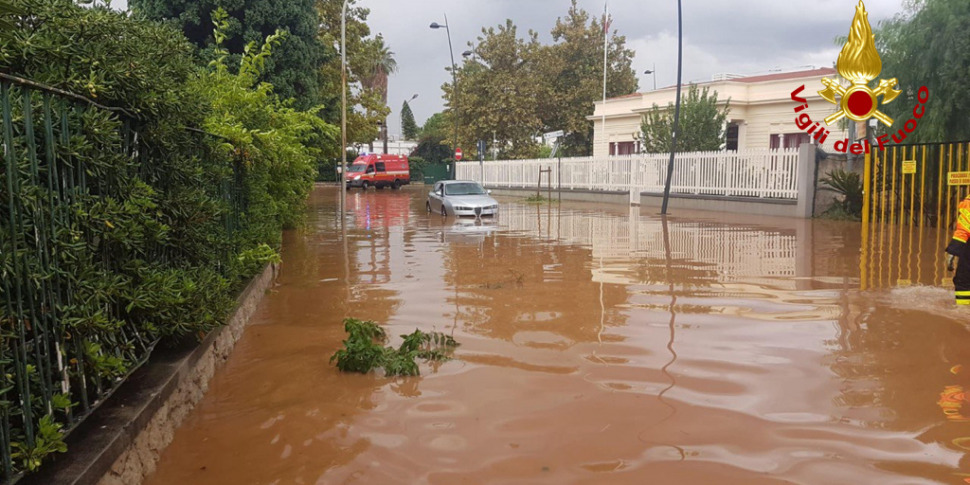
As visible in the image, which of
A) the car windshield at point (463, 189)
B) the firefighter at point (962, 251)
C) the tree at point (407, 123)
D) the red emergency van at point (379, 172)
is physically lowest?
the firefighter at point (962, 251)

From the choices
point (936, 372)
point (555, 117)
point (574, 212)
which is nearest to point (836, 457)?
point (936, 372)

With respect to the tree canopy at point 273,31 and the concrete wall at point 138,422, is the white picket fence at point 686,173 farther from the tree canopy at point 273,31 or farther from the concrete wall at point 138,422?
the concrete wall at point 138,422

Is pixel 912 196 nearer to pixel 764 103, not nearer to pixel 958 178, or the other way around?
pixel 958 178

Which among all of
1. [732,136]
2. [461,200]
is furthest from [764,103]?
[461,200]

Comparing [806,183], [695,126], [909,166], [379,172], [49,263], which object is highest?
[695,126]

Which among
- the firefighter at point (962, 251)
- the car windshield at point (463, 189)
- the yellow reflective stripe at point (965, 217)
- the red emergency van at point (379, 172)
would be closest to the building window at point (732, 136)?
the car windshield at point (463, 189)

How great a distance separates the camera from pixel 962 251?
6.39m

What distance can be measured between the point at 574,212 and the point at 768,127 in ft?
Result: 50.6

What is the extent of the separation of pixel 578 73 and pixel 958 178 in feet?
111

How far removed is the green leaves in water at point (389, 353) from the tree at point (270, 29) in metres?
12.9

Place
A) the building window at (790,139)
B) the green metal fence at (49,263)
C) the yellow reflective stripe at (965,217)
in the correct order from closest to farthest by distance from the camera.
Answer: the green metal fence at (49,263)
the yellow reflective stripe at (965,217)
the building window at (790,139)

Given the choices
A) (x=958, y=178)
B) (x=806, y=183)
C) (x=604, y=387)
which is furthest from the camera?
(x=806, y=183)

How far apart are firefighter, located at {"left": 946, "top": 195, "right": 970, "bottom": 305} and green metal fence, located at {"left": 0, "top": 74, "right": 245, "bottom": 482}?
21.8 feet

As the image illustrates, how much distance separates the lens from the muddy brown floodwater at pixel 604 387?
143 inches
